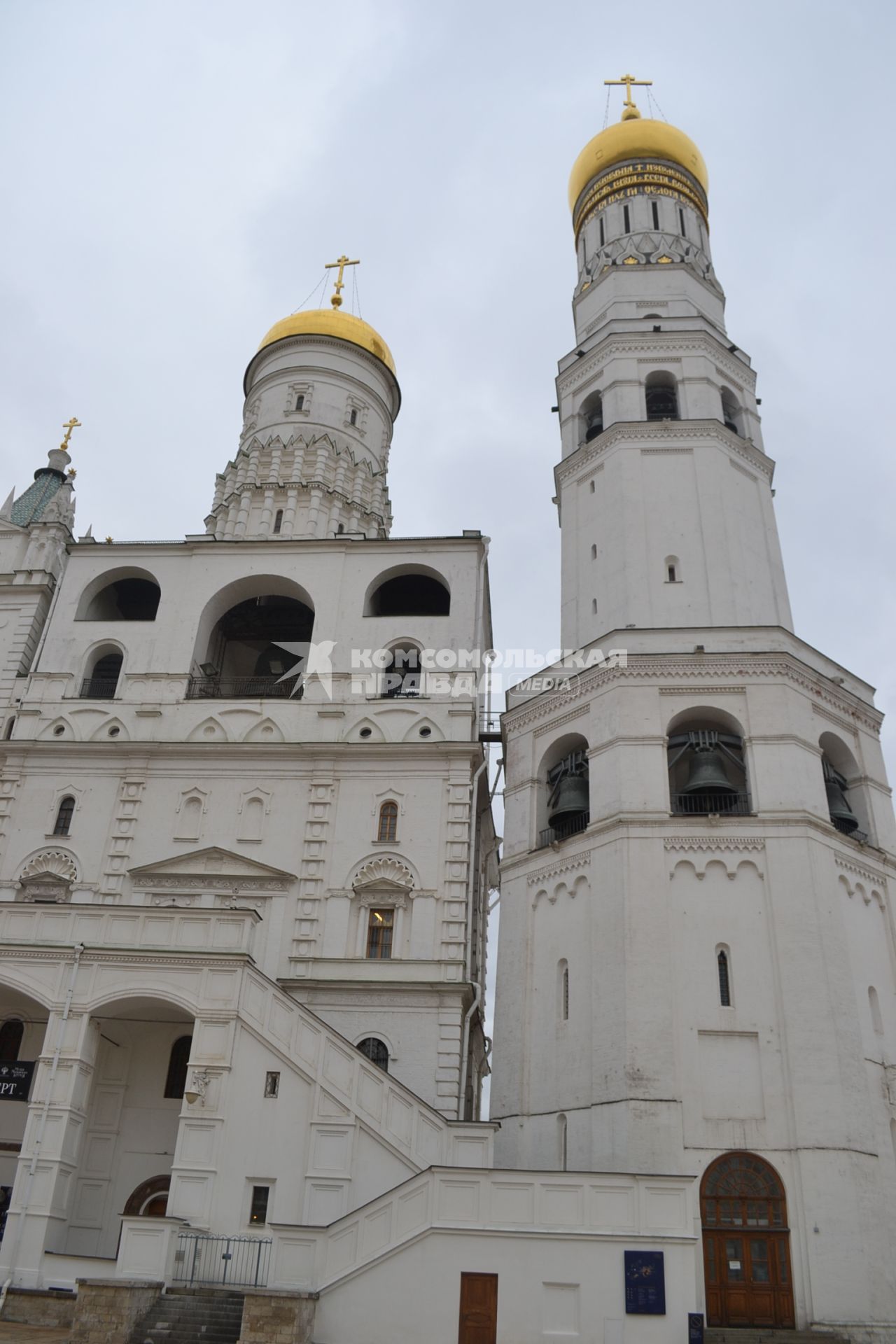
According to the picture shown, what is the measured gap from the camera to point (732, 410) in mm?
32562

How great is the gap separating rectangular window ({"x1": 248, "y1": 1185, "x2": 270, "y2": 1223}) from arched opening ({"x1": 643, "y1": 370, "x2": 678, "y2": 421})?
22.6 m

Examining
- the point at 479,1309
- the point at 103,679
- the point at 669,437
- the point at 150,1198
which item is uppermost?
the point at 669,437

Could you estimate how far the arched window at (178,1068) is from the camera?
23341 millimetres

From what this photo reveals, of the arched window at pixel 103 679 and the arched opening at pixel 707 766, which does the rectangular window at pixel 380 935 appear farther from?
the arched window at pixel 103 679

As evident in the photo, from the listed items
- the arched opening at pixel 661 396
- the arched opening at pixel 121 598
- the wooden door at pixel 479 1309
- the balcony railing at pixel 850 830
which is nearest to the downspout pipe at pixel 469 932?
the wooden door at pixel 479 1309

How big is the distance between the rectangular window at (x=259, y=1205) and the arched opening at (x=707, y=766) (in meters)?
11.2

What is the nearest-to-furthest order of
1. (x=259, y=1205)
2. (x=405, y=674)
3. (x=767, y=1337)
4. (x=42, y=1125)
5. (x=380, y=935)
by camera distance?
1. (x=767, y=1337)
2. (x=259, y=1205)
3. (x=42, y=1125)
4. (x=380, y=935)
5. (x=405, y=674)

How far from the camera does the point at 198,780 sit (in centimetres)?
2792

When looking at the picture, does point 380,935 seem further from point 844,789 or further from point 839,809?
point 844,789

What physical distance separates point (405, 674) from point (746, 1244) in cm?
1586

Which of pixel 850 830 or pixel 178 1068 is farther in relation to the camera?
pixel 850 830

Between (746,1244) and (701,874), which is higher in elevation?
(701,874)

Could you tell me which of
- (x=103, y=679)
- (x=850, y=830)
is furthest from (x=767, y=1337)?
(x=103, y=679)

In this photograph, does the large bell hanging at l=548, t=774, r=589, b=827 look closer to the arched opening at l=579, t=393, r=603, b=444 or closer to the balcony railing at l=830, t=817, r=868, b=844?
the balcony railing at l=830, t=817, r=868, b=844
